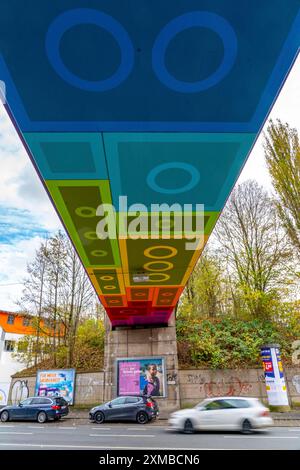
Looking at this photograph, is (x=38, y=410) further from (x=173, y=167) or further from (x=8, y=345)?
(x=8, y=345)

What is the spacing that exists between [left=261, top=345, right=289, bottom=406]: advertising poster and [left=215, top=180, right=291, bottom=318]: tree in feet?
19.3

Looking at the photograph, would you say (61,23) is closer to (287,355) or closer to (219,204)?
(219,204)

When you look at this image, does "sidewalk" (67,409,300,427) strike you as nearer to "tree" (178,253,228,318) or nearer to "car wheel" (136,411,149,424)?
"car wheel" (136,411,149,424)

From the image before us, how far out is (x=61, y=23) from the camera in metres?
3.67

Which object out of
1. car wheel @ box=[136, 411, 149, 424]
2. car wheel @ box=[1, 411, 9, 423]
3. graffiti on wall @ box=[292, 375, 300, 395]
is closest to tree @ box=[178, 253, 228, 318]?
graffiti on wall @ box=[292, 375, 300, 395]

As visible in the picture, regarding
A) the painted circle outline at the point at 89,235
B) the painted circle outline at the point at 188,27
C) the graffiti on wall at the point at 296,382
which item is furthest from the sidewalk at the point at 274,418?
the painted circle outline at the point at 188,27

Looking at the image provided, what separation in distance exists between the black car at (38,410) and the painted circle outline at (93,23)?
1687 centimetres

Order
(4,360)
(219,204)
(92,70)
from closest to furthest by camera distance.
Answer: (92,70) < (219,204) < (4,360)

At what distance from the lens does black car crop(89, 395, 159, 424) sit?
15.0m

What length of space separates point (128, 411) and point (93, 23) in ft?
51.1

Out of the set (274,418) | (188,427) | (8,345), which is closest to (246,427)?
(188,427)

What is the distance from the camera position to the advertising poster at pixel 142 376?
18.9 meters

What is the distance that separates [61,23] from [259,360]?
64.9 ft

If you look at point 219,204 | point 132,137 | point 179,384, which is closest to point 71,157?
point 132,137
